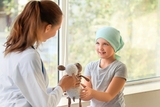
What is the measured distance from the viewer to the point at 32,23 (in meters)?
1.12

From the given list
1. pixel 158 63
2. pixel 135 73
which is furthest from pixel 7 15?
pixel 158 63

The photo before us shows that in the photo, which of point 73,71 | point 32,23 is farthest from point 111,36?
point 32,23

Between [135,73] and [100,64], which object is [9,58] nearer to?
[100,64]

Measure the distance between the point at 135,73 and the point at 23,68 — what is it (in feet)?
4.32

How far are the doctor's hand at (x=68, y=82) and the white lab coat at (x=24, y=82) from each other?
0.09 meters

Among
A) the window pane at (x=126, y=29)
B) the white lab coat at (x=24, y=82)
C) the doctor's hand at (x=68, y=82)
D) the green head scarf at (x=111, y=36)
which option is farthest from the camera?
the window pane at (x=126, y=29)

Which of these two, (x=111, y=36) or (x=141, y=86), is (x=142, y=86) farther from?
(x=111, y=36)

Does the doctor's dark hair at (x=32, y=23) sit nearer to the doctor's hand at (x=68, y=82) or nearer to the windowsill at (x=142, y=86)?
the doctor's hand at (x=68, y=82)

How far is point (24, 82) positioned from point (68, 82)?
0.25m

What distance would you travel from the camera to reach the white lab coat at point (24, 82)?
3.52 feet

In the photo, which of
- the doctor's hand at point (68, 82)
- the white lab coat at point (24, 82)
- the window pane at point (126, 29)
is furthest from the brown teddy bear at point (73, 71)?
the window pane at point (126, 29)

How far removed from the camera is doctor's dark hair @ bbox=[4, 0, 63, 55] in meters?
1.12

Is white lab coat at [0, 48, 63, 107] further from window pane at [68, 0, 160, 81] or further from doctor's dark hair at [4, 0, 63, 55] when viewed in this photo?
window pane at [68, 0, 160, 81]

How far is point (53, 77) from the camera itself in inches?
71.0
